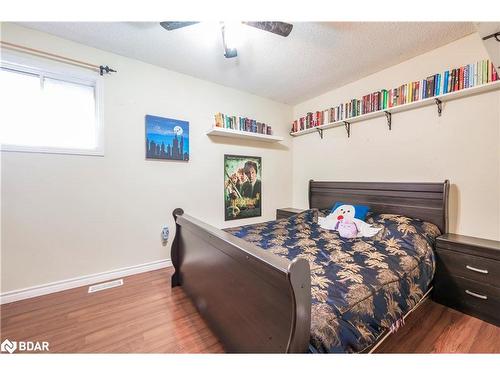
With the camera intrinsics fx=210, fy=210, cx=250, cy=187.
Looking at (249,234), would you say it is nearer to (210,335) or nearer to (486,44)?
(210,335)

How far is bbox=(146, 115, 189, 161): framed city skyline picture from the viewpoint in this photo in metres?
2.51

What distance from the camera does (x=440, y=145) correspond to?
7.20 ft

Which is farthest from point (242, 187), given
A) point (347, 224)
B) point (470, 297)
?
point (470, 297)

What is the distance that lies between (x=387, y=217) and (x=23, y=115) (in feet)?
12.2

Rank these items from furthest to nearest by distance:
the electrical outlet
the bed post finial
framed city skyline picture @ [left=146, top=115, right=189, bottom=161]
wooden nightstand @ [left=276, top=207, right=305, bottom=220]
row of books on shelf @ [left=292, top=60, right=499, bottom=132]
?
wooden nightstand @ [left=276, top=207, right=305, bottom=220] → the electrical outlet → framed city skyline picture @ [left=146, top=115, right=189, bottom=161] → the bed post finial → row of books on shelf @ [left=292, top=60, right=499, bottom=132]

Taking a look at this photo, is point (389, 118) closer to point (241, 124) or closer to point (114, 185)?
point (241, 124)

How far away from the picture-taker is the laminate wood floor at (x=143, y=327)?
137cm

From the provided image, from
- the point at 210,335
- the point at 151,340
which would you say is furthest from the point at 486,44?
the point at 151,340

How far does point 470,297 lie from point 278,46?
2799 millimetres

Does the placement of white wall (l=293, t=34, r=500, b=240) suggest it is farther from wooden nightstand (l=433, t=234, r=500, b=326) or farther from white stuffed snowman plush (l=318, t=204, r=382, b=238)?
white stuffed snowman plush (l=318, t=204, r=382, b=238)

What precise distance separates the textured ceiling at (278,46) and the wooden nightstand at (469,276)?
6.26 feet

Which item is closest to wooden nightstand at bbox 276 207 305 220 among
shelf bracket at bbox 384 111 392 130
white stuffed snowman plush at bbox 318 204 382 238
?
white stuffed snowman plush at bbox 318 204 382 238

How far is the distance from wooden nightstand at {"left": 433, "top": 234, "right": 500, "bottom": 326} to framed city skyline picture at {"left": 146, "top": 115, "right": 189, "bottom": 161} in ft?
9.42

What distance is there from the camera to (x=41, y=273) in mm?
1996
